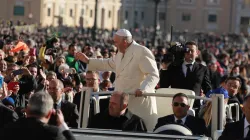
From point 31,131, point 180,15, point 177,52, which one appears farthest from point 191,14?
point 31,131

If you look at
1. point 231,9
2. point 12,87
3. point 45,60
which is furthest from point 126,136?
point 231,9

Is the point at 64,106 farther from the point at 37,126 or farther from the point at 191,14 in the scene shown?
the point at 191,14

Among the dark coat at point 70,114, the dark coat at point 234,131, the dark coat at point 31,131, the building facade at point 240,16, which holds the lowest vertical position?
the building facade at point 240,16

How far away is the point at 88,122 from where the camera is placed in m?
Result: 11.7

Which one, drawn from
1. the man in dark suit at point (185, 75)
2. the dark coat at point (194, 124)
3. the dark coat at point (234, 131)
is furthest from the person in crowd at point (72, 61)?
the dark coat at point (234, 131)

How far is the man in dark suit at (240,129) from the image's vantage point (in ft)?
32.4

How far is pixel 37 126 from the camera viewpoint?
25.7 feet

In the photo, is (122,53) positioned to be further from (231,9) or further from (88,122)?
(231,9)

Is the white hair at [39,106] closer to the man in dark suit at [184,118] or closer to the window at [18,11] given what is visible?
the man in dark suit at [184,118]

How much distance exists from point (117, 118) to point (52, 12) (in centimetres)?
9183

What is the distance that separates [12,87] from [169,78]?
8.31ft

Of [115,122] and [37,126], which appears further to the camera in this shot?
[115,122]

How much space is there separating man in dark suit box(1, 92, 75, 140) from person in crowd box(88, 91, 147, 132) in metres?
3.17

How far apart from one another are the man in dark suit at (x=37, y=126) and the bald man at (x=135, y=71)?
14.3ft
